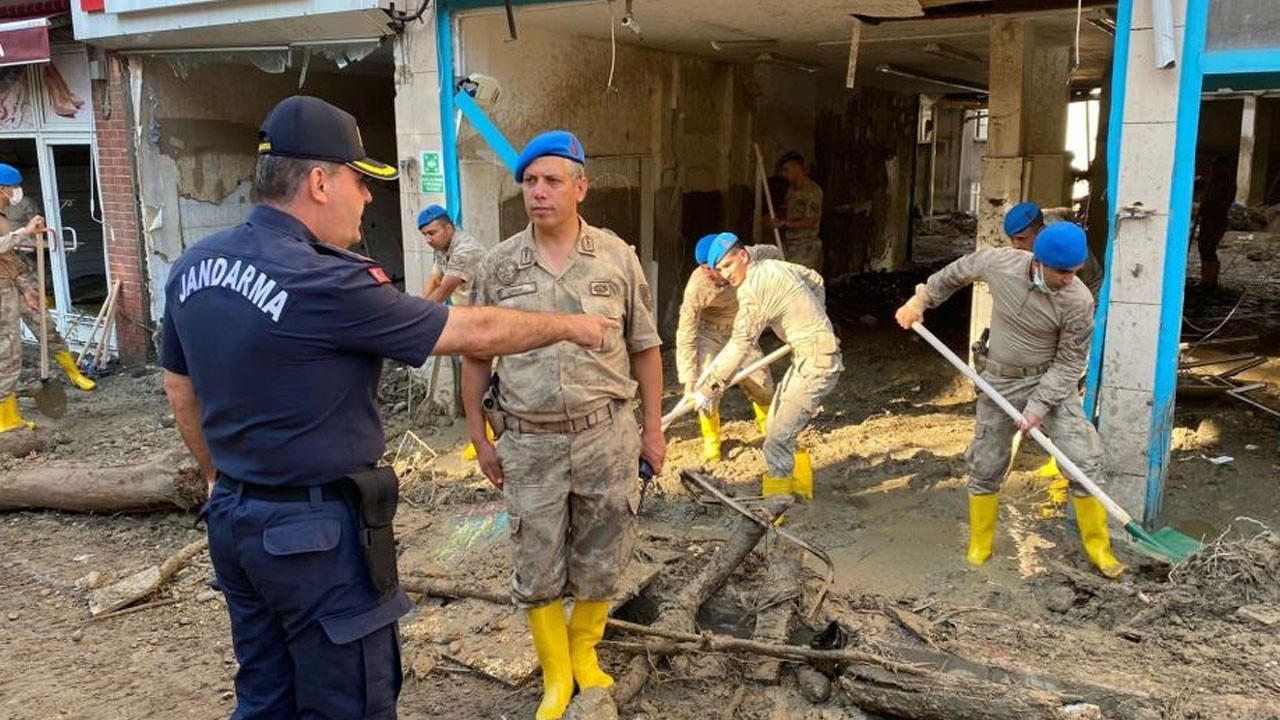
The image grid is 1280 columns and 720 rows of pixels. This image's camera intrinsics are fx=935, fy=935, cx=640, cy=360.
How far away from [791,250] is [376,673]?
7459 millimetres

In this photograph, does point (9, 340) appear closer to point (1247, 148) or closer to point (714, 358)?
point (714, 358)

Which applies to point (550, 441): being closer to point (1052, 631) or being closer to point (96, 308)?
point (1052, 631)

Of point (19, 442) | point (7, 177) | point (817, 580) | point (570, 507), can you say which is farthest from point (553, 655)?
point (7, 177)

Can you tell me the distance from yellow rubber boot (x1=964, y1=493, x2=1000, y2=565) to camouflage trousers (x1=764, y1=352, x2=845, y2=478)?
1022 millimetres

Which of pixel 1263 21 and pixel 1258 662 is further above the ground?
pixel 1263 21

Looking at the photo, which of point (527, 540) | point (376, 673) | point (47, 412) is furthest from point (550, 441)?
point (47, 412)

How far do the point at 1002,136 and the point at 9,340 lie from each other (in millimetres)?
7479

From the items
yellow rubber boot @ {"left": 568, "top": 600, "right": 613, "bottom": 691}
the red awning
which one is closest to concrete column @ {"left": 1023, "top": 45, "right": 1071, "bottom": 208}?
yellow rubber boot @ {"left": 568, "top": 600, "right": 613, "bottom": 691}

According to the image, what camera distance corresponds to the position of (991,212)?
6.80 meters

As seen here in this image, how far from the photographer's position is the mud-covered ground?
11.3 feet

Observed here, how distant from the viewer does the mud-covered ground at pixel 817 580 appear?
3438 millimetres

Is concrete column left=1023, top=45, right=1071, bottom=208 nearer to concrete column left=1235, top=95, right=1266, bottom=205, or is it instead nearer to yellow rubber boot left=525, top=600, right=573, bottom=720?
yellow rubber boot left=525, top=600, right=573, bottom=720

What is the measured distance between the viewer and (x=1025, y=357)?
457 centimetres

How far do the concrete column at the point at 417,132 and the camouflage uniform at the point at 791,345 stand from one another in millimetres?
2576
